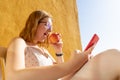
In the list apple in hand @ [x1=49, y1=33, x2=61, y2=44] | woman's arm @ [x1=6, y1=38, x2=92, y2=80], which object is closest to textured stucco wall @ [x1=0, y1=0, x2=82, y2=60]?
apple in hand @ [x1=49, y1=33, x2=61, y2=44]

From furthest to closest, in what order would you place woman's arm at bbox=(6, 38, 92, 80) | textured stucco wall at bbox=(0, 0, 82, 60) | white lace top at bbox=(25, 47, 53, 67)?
textured stucco wall at bbox=(0, 0, 82, 60)
white lace top at bbox=(25, 47, 53, 67)
woman's arm at bbox=(6, 38, 92, 80)

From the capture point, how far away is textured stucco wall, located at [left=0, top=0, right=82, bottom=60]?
2.16 metres

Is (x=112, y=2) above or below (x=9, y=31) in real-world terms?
above

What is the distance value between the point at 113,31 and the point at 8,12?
226 cm

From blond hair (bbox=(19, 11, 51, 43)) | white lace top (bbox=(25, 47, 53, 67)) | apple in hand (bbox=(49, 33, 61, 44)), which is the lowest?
white lace top (bbox=(25, 47, 53, 67))

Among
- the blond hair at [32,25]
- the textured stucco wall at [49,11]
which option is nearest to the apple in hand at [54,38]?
the blond hair at [32,25]

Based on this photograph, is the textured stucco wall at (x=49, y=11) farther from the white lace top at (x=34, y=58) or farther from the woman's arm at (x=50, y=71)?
the woman's arm at (x=50, y=71)

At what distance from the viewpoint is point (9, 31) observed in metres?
2.19

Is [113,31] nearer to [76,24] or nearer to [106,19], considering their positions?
[106,19]

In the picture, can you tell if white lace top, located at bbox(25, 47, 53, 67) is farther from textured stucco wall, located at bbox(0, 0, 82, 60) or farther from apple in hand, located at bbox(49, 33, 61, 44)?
textured stucco wall, located at bbox(0, 0, 82, 60)

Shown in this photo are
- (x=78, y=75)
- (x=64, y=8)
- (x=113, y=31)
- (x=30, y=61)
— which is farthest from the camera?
(x=113, y=31)

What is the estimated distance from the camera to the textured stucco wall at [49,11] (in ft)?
7.10

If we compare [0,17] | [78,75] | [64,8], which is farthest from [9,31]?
[78,75]

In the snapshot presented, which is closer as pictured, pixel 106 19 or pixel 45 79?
pixel 45 79
